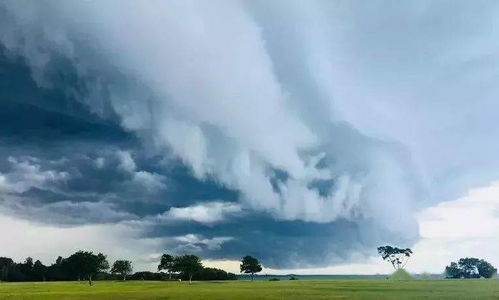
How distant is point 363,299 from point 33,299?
44955 mm

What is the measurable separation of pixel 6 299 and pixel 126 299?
17999 mm

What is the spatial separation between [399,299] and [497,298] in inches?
447

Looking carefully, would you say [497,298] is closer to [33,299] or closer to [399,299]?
[399,299]

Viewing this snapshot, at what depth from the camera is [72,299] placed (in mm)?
76000

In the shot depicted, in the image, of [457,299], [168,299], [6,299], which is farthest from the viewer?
[6,299]

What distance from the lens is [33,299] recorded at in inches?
2908

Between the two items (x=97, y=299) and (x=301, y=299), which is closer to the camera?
(x=301, y=299)

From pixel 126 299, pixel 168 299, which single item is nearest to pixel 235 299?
pixel 168 299

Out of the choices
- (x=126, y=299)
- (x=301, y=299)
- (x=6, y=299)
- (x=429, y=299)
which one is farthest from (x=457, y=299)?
(x=6, y=299)

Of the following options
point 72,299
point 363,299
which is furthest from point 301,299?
point 72,299

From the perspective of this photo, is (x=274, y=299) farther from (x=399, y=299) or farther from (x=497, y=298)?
(x=497, y=298)

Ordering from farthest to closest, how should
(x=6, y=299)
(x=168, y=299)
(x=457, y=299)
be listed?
(x=6, y=299), (x=168, y=299), (x=457, y=299)

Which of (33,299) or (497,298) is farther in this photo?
(33,299)

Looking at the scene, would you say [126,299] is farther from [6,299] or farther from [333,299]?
[333,299]
